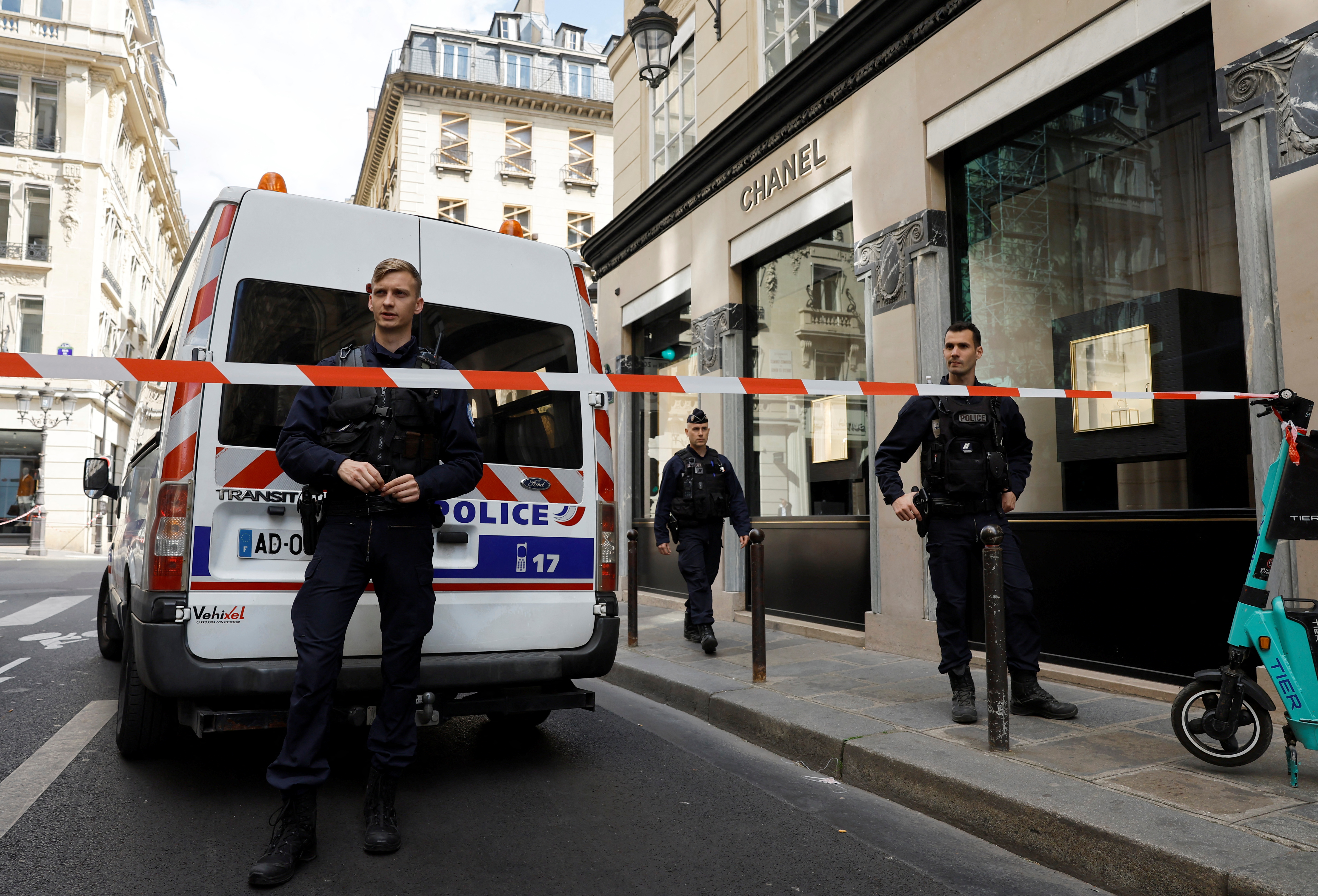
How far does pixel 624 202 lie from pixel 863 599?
8.18 m

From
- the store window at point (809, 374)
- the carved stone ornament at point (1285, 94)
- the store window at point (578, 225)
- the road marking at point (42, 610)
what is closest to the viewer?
the carved stone ornament at point (1285, 94)

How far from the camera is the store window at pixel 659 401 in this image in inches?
452

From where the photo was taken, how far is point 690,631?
7.37 m

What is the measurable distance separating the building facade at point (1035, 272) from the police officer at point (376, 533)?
11.3ft

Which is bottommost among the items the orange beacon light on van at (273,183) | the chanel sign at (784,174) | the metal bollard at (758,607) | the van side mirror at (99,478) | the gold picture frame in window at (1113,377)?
the metal bollard at (758,607)

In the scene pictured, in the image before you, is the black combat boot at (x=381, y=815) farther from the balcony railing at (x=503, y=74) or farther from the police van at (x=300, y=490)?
the balcony railing at (x=503, y=74)

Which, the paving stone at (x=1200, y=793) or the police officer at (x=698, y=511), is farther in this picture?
the police officer at (x=698, y=511)

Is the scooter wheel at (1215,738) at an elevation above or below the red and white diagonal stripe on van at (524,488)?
below

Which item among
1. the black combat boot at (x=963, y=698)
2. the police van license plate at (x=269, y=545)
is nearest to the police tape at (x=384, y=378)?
the police van license plate at (x=269, y=545)

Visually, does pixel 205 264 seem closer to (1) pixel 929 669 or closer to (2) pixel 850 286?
(1) pixel 929 669

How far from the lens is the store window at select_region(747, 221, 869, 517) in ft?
26.9

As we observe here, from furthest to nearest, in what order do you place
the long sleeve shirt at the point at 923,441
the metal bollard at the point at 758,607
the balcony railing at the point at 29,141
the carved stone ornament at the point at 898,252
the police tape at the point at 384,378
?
the balcony railing at the point at 29,141 → the carved stone ornament at the point at 898,252 → the metal bollard at the point at 758,607 → the long sleeve shirt at the point at 923,441 → the police tape at the point at 384,378

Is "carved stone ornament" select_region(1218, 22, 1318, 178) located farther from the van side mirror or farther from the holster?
the van side mirror

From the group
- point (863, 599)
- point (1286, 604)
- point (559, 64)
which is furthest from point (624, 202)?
point (559, 64)
